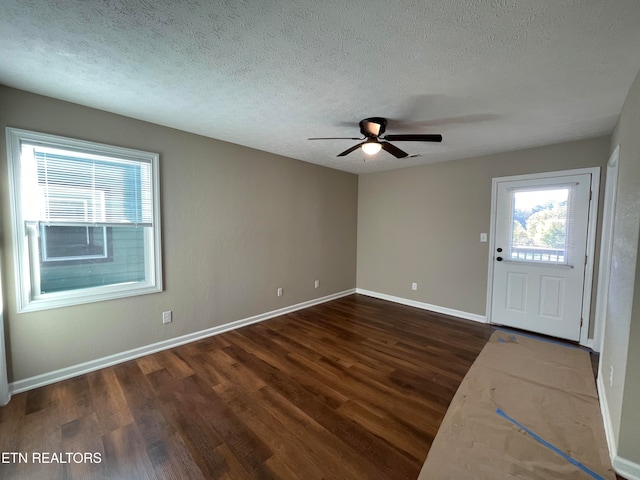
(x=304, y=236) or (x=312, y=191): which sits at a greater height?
(x=312, y=191)

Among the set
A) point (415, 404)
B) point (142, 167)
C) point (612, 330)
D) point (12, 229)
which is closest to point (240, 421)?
point (415, 404)

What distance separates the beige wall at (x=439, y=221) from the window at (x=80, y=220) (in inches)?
140

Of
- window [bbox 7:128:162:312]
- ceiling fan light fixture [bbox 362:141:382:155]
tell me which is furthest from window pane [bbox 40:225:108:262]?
ceiling fan light fixture [bbox 362:141:382:155]

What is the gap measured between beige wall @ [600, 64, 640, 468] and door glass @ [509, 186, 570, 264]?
4.14 ft

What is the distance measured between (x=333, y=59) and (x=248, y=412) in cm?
250

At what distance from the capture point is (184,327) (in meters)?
3.09

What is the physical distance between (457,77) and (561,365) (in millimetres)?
2919

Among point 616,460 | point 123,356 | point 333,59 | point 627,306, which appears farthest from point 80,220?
point 616,460

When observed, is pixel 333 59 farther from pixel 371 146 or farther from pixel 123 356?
pixel 123 356

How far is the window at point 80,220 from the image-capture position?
2152mm

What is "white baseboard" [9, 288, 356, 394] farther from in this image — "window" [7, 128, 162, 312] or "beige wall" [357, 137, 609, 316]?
"beige wall" [357, 137, 609, 316]

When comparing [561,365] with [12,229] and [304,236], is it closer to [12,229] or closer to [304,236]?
[304,236]

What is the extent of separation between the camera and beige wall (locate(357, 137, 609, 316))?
3.43 m

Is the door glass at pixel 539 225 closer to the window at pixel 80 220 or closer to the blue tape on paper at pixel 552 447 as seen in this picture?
the blue tape on paper at pixel 552 447
